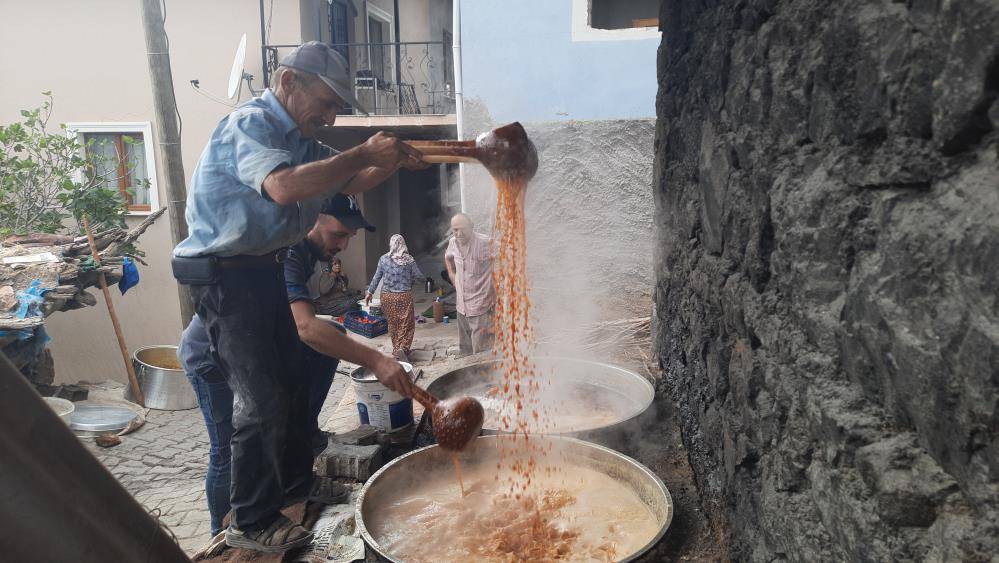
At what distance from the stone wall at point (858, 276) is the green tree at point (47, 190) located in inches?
372

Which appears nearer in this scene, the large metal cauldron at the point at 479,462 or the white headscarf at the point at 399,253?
the large metal cauldron at the point at 479,462

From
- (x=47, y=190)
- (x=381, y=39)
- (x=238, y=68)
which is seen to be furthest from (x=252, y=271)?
(x=381, y=39)

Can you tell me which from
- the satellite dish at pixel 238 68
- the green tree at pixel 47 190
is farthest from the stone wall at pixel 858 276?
the green tree at pixel 47 190

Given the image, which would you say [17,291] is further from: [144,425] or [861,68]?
[861,68]

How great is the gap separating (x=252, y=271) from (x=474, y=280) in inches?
192

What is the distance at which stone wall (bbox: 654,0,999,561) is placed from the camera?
0.90m

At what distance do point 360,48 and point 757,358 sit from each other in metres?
12.6

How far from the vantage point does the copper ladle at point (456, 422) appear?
272 centimetres

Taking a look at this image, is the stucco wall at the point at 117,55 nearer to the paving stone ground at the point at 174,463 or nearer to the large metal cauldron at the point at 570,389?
the paving stone ground at the point at 174,463

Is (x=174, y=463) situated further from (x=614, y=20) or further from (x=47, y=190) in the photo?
(x=614, y=20)

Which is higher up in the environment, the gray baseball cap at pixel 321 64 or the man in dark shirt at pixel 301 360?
the gray baseball cap at pixel 321 64

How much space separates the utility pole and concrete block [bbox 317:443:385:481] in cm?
408

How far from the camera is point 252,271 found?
2.98m

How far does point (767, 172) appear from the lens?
180 centimetres
